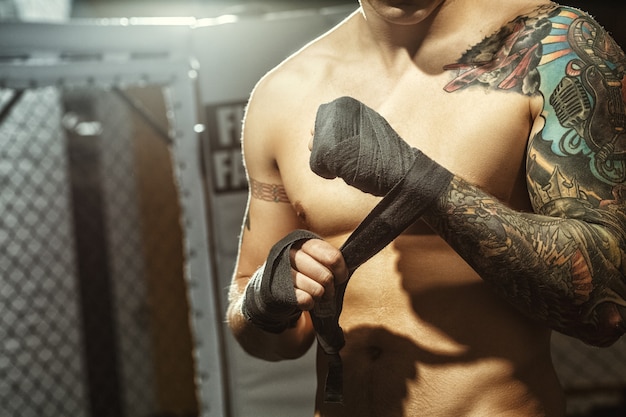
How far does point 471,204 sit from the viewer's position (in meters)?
0.87

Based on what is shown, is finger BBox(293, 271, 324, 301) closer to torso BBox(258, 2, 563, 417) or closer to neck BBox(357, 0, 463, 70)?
torso BBox(258, 2, 563, 417)

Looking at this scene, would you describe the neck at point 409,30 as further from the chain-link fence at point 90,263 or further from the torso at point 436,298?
the chain-link fence at point 90,263

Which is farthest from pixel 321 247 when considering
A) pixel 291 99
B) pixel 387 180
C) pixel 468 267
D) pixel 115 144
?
pixel 115 144

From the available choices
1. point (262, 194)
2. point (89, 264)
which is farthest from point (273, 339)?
point (89, 264)

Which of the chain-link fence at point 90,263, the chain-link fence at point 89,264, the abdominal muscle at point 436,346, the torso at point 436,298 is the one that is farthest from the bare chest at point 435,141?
the chain-link fence at point 89,264

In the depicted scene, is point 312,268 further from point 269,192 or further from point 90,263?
point 90,263

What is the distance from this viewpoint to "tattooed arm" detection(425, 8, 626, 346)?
86 cm

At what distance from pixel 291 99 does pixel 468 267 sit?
1.33ft

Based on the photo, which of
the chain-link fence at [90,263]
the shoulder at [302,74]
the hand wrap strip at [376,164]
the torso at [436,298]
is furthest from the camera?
the chain-link fence at [90,263]

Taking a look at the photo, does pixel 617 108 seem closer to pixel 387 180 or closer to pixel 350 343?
pixel 387 180

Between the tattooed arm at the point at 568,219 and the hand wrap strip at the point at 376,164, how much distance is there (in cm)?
3

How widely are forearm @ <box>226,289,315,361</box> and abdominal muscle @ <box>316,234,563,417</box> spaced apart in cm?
17

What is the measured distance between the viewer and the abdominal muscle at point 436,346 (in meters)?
0.96

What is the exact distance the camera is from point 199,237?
67.3 inches
